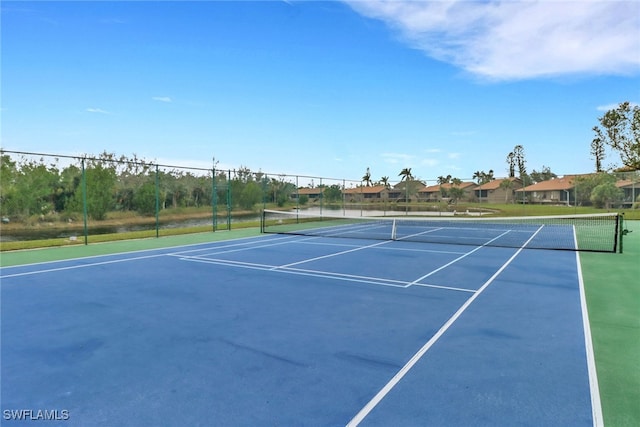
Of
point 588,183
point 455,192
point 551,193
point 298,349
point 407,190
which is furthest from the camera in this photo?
point 455,192

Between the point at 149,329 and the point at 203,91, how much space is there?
1514 cm

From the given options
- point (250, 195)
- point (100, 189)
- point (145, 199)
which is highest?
point (100, 189)

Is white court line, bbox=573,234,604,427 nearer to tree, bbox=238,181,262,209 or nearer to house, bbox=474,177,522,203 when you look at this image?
tree, bbox=238,181,262,209

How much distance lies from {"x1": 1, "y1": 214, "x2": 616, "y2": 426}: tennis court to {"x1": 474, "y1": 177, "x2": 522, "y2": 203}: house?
25462 mm

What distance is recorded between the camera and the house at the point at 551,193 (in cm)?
2591

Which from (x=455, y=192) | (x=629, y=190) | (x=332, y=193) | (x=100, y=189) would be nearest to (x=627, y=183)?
(x=629, y=190)

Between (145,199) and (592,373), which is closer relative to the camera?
(592,373)

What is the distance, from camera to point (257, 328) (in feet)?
14.4

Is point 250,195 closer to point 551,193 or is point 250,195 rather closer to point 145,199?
point 145,199

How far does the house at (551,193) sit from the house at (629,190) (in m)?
2.72

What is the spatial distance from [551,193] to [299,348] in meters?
33.4

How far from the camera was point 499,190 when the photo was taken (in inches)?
1416

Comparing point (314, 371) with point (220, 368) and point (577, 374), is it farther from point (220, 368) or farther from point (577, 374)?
point (577, 374)

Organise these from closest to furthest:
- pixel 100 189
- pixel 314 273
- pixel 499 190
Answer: pixel 314 273 < pixel 100 189 < pixel 499 190
